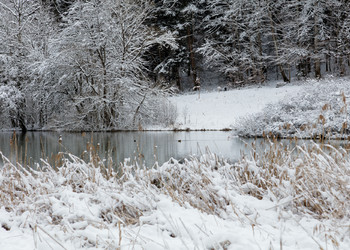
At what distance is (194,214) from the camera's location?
2125 mm

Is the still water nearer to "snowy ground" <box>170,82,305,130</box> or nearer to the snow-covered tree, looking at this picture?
"snowy ground" <box>170,82,305,130</box>

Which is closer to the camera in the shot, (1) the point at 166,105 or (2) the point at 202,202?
(2) the point at 202,202

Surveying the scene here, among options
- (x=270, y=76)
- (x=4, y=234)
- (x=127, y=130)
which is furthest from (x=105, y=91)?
(x=270, y=76)

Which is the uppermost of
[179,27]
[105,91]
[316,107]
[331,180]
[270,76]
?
[179,27]

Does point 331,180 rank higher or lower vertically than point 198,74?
lower

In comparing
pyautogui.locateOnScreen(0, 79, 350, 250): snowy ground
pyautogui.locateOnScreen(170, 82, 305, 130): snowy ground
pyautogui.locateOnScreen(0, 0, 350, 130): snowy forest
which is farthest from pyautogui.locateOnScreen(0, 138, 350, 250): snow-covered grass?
pyautogui.locateOnScreen(0, 0, 350, 130): snowy forest

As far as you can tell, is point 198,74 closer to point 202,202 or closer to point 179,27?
point 179,27

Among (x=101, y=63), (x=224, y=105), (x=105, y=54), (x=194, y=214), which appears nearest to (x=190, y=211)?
(x=194, y=214)

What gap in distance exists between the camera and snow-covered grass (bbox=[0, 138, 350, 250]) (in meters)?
1.70

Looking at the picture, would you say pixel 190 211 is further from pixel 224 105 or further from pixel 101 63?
pixel 224 105

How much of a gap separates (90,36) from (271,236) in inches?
569

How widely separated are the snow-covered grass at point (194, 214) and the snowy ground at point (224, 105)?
9.92 m

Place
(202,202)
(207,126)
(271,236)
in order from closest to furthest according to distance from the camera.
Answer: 1. (271,236)
2. (202,202)
3. (207,126)

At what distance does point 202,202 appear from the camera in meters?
2.50
